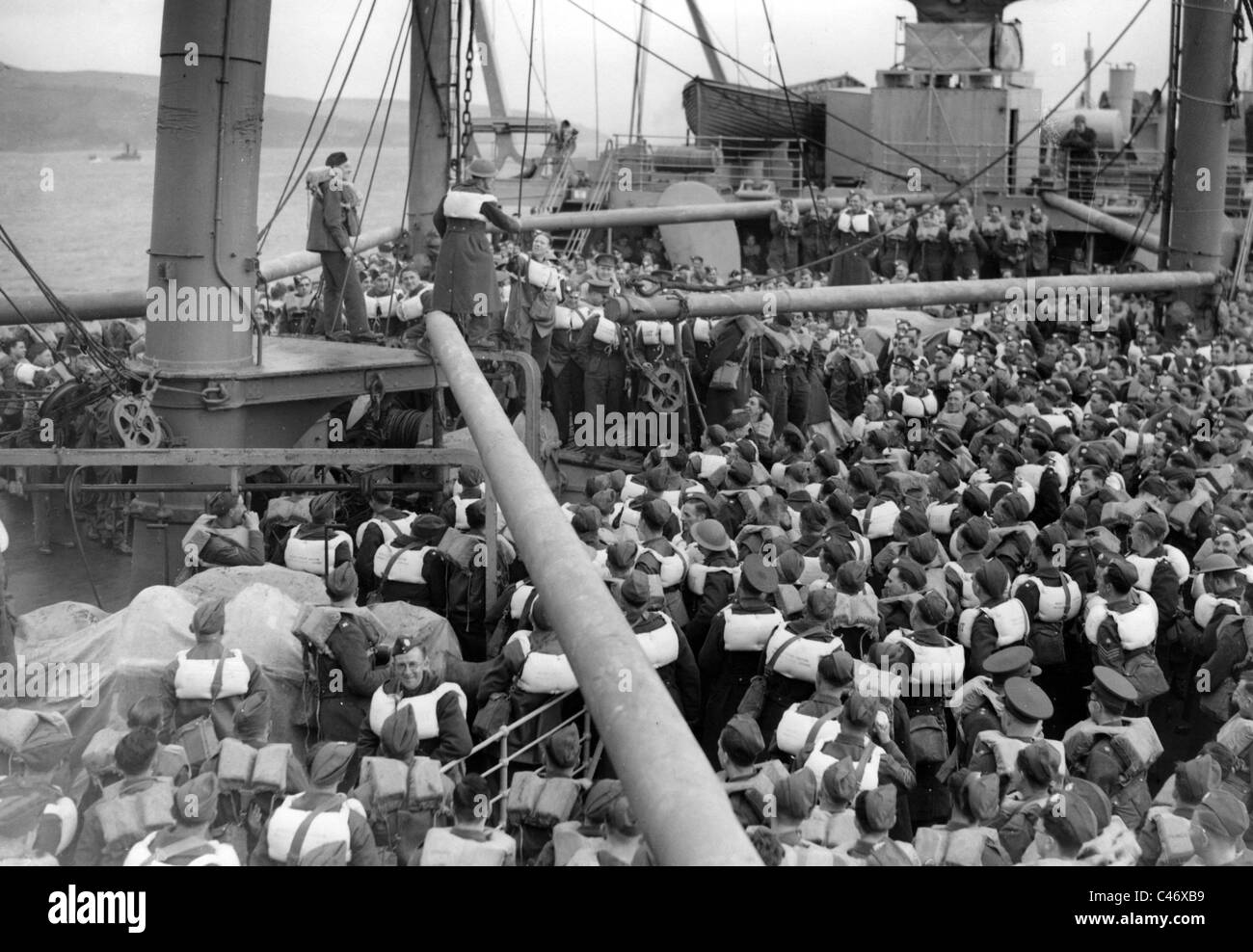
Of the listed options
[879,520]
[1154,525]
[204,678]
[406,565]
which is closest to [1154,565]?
[1154,525]

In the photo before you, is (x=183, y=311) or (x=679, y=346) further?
(x=679, y=346)

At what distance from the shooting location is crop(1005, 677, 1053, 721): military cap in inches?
298

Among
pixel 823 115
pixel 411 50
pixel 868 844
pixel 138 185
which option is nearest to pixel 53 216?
pixel 138 185

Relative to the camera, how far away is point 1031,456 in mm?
13141

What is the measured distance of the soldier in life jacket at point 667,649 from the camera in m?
8.86

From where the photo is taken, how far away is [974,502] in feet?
36.8

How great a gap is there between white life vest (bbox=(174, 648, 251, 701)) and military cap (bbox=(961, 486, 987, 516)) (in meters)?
5.56

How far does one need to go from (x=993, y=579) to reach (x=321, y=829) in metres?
4.67

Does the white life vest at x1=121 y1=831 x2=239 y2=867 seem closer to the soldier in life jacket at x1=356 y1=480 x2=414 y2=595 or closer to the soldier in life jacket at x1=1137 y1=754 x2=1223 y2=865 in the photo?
the soldier in life jacket at x1=1137 y1=754 x2=1223 y2=865

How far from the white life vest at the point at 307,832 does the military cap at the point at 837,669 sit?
2.62 metres

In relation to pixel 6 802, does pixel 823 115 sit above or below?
above

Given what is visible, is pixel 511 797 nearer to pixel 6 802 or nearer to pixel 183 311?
pixel 6 802
